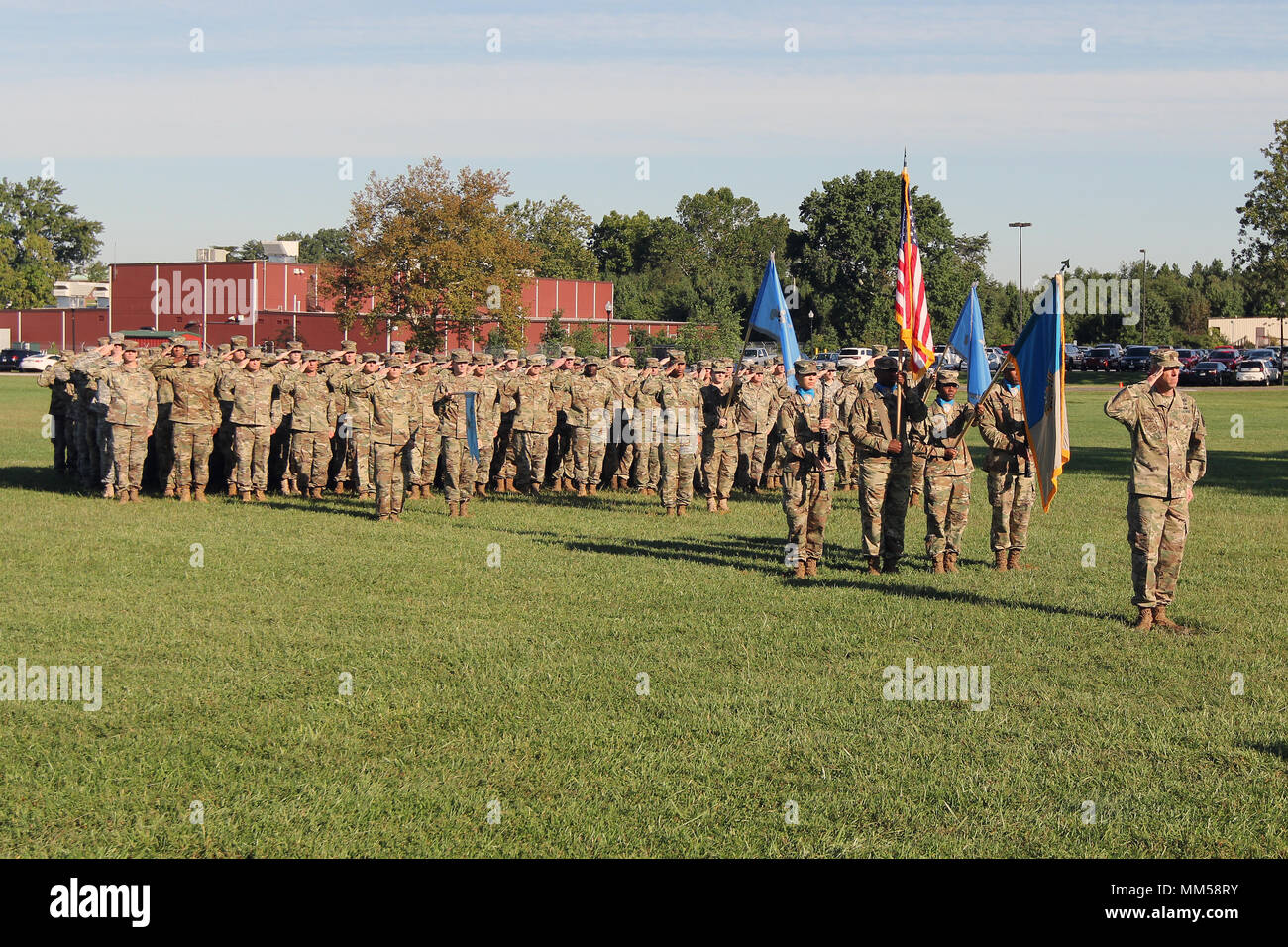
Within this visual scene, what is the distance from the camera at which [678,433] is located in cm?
2033

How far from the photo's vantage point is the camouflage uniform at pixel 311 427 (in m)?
21.5

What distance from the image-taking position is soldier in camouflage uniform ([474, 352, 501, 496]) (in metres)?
21.4

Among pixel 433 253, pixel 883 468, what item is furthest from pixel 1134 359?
pixel 883 468

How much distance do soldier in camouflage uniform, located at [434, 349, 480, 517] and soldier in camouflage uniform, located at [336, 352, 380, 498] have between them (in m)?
1.10

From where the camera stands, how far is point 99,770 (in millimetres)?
7703

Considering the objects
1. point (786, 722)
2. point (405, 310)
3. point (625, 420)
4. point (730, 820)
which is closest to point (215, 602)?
point (786, 722)

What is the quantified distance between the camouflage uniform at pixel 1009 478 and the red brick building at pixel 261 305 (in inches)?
2365

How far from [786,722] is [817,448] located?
5736 mm

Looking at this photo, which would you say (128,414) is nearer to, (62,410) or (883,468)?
(62,410)

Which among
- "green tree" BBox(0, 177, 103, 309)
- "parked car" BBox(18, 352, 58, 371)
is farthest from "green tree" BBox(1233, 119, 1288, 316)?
"green tree" BBox(0, 177, 103, 309)

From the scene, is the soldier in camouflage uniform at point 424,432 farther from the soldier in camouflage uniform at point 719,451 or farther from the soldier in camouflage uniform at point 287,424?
the soldier in camouflage uniform at point 719,451

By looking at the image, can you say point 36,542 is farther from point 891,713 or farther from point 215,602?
point 891,713

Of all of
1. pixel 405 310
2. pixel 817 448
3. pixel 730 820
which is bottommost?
pixel 730 820

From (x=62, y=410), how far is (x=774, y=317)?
49.3 ft
